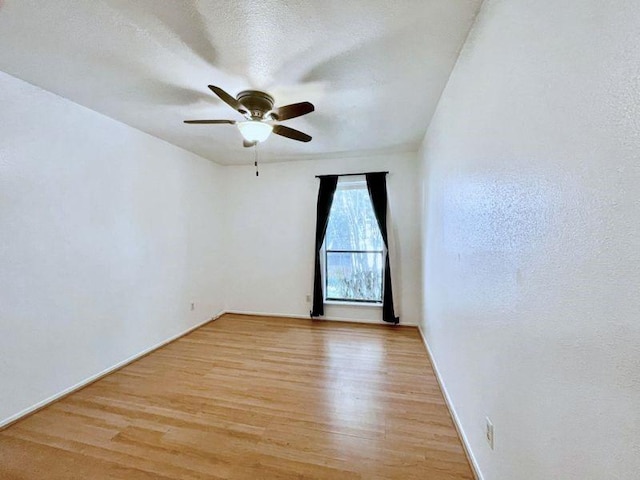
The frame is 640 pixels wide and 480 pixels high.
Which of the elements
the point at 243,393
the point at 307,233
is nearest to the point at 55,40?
the point at 243,393

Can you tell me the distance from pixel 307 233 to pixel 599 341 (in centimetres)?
385

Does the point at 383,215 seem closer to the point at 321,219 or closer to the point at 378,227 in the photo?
the point at 378,227

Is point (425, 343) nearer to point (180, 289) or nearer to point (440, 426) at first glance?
point (440, 426)

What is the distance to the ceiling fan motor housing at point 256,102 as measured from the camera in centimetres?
216

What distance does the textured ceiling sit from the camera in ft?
4.68

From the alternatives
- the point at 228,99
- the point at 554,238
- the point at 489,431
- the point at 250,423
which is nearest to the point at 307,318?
the point at 250,423

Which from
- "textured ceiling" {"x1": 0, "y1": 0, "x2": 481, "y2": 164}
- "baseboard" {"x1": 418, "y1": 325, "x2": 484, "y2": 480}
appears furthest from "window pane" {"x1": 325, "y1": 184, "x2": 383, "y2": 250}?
"baseboard" {"x1": 418, "y1": 325, "x2": 484, "y2": 480}

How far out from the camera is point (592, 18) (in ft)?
2.23

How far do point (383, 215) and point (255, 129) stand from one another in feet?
7.91

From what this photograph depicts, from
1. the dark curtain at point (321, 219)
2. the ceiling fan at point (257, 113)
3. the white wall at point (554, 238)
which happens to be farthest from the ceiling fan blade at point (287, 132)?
the dark curtain at point (321, 219)

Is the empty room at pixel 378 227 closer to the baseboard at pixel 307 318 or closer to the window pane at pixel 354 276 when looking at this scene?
the baseboard at pixel 307 318

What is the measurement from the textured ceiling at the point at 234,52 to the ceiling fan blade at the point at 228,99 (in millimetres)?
169

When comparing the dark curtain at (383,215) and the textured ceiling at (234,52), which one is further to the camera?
the dark curtain at (383,215)

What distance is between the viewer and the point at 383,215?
4016 millimetres
